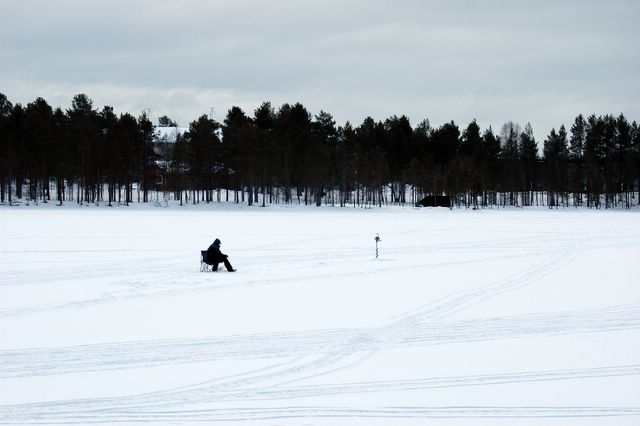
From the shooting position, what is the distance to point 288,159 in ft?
326

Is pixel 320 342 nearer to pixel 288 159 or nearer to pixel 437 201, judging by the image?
pixel 288 159

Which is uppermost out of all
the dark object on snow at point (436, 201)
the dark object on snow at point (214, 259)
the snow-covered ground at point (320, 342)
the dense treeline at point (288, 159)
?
the dense treeline at point (288, 159)

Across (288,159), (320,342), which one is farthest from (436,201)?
(320,342)

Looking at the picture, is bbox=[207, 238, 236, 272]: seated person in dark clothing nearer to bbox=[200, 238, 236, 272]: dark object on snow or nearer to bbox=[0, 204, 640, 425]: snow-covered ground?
bbox=[200, 238, 236, 272]: dark object on snow

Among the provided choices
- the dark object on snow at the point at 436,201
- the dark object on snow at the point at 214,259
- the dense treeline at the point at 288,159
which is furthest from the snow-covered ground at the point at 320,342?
the dark object on snow at the point at 436,201

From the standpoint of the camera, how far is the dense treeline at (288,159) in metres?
89.1

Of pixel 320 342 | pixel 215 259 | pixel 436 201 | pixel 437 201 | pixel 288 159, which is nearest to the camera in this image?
pixel 320 342

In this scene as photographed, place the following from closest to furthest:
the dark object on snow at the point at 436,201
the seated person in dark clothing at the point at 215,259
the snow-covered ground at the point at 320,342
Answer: the snow-covered ground at the point at 320,342, the seated person in dark clothing at the point at 215,259, the dark object on snow at the point at 436,201

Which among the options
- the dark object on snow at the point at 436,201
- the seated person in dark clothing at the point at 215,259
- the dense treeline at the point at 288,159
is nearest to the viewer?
the seated person in dark clothing at the point at 215,259

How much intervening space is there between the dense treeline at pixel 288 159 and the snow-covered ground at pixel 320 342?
6803cm

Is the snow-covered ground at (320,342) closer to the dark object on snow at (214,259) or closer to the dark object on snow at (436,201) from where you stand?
the dark object on snow at (214,259)

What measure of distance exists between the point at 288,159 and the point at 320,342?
88274 mm

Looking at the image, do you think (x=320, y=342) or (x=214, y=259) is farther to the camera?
(x=214, y=259)

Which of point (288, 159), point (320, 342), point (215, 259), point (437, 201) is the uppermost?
point (288, 159)
